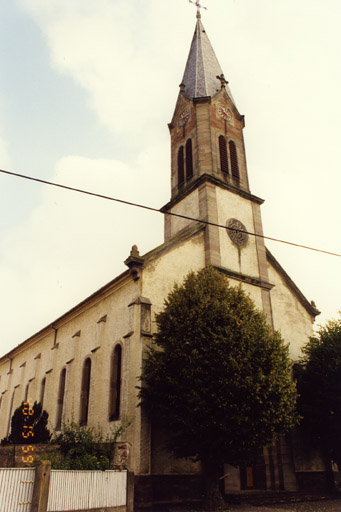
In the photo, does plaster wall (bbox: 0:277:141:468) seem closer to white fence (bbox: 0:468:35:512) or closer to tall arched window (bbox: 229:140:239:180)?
white fence (bbox: 0:468:35:512)

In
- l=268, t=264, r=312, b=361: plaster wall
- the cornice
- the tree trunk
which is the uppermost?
the cornice

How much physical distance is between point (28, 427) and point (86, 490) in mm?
7345

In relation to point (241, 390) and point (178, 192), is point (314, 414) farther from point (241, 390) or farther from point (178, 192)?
point (178, 192)

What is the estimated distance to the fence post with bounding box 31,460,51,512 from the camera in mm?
11750

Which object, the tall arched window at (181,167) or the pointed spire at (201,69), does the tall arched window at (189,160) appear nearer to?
the tall arched window at (181,167)

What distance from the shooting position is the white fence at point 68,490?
37.2 feet

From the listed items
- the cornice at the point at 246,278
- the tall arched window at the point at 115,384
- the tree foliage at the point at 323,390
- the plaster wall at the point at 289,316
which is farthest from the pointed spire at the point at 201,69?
the tall arched window at the point at 115,384

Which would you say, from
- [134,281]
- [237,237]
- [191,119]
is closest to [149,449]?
[134,281]

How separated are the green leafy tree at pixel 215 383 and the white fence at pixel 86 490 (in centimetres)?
343

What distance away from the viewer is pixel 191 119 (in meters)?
31.8

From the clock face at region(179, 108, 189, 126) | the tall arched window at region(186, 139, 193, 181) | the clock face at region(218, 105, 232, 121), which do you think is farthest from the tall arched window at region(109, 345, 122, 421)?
the clock face at region(218, 105, 232, 121)

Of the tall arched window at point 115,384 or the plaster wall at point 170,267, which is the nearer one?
the tall arched window at point 115,384

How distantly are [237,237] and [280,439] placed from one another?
12.1 m

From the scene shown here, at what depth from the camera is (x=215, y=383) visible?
55.1 feet
